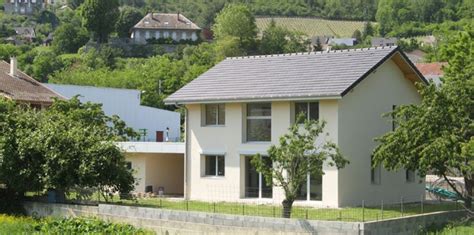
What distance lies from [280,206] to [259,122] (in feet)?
15.1

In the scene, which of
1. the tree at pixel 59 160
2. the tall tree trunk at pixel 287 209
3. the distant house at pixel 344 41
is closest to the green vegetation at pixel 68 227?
the tree at pixel 59 160

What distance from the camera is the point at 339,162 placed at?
97.6ft

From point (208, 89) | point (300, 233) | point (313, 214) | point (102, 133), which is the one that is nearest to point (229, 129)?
point (208, 89)

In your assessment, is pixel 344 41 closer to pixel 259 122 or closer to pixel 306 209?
pixel 259 122

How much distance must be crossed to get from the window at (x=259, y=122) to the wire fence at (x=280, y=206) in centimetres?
275

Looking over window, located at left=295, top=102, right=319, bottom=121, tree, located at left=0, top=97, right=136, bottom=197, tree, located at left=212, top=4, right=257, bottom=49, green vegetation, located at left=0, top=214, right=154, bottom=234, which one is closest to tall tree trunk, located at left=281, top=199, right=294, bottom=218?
green vegetation, located at left=0, top=214, right=154, bottom=234

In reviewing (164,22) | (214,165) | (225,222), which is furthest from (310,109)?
(164,22)

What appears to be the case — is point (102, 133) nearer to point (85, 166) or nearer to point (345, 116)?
point (85, 166)

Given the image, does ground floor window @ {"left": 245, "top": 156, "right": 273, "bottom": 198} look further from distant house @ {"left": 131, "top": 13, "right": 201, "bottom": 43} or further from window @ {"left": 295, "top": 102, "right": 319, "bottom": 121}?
distant house @ {"left": 131, "top": 13, "right": 201, "bottom": 43}

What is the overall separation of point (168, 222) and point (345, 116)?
878 cm

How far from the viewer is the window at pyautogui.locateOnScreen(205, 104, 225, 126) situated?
1513 inches

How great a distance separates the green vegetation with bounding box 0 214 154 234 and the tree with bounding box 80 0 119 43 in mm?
121012

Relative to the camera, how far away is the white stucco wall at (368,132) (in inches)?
1368

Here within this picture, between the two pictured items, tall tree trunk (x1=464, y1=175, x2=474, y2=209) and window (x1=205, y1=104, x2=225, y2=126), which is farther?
window (x1=205, y1=104, x2=225, y2=126)
